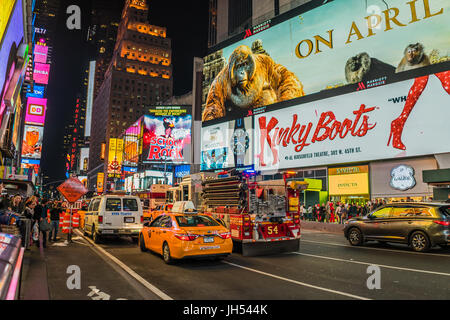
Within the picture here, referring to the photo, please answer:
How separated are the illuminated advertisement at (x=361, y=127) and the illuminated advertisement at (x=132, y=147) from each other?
56.0 meters

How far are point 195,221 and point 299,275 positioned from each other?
351cm

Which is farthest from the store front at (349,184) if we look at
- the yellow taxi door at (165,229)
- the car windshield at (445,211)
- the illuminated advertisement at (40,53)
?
the illuminated advertisement at (40,53)

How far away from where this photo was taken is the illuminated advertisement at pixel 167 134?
196ft

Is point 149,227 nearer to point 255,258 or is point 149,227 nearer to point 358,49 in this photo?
point 255,258

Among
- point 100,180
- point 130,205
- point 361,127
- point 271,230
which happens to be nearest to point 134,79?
point 100,180

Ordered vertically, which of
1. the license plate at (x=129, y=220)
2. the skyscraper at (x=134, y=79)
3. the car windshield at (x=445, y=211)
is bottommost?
the license plate at (x=129, y=220)

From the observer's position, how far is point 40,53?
79.1 metres

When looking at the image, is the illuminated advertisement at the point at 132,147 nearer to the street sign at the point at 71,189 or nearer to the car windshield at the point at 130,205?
the street sign at the point at 71,189

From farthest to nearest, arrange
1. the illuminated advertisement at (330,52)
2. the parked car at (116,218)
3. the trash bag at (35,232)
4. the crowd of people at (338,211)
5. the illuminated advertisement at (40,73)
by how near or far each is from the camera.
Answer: the illuminated advertisement at (40,73), the illuminated advertisement at (330,52), the crowd of people at (338,211), the parked car at (116,218), the trash bag at (35,232)

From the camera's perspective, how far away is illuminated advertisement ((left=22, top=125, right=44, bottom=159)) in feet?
202

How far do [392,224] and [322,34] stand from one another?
25.7 m

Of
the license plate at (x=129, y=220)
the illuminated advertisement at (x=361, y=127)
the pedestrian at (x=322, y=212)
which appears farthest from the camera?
the pedestrian at (x=322, y=212)

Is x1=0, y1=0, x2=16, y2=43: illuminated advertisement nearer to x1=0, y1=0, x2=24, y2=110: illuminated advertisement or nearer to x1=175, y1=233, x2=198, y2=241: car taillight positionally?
x1=0, y1=0, x2=24, y2=110: illuminated advertisement
